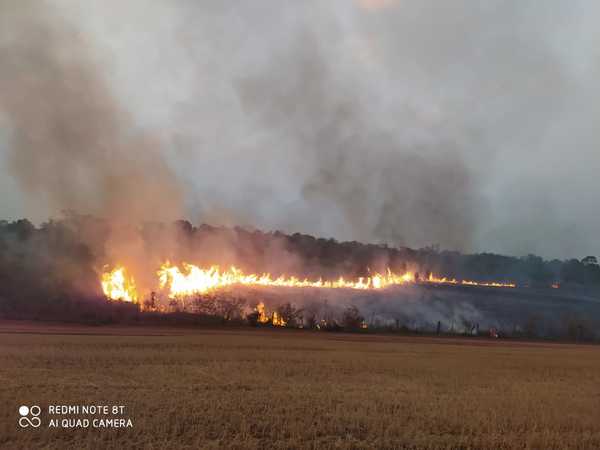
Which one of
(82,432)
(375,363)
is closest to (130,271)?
(375,363)

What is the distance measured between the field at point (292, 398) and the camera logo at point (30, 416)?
0.20 meters

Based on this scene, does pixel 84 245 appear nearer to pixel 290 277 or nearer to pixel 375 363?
pixel 290 277

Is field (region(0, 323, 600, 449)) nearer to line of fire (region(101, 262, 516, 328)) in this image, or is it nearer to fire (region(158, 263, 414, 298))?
line of fire (region(101, 262, 516, 328))

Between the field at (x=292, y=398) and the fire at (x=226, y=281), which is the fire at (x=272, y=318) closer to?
the fire at (x=226, y=281)

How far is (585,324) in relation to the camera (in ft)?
263

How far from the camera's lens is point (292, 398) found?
2011cm

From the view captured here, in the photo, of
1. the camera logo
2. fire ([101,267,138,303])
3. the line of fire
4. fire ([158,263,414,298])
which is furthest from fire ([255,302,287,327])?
the camera logo

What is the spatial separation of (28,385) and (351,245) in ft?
330

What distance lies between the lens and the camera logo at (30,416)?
595 inches

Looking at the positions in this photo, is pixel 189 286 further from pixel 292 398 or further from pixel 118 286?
pixel 292 398

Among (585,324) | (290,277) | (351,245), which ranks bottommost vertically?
(585,324)

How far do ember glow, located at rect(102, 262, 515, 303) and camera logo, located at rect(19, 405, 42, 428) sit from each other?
49.9 meters

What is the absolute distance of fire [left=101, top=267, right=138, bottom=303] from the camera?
65.6 metres

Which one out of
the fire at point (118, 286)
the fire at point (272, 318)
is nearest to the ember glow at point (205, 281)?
the fire at point (118, 286)
